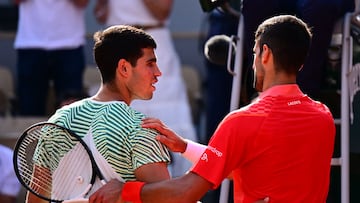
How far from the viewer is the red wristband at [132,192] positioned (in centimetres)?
403

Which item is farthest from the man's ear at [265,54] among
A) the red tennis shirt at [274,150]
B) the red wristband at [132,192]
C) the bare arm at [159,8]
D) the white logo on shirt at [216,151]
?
the bare arm at [159,8]

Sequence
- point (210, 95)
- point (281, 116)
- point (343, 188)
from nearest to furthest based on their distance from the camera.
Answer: point (281, 116), point (343, 188), point (210, 95)

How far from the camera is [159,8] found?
8367mm

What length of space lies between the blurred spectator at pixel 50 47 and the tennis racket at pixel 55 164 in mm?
4098

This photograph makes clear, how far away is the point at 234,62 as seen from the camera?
5.57 meters

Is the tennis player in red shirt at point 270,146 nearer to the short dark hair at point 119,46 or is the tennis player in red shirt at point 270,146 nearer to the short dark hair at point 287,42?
the short dark hair at point 287,42

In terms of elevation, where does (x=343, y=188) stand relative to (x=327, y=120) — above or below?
below

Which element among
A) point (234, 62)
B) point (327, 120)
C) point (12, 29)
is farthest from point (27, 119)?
point (327, 120)

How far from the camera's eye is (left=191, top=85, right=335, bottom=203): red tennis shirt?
405cm

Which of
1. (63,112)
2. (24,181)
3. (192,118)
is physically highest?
(63,112)

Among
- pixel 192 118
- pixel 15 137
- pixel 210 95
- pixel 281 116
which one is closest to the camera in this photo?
pixel 281 116

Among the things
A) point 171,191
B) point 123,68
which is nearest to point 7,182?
point 123,68

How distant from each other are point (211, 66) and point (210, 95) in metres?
0.22

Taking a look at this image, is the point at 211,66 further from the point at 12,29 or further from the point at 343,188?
the point at 12,29
